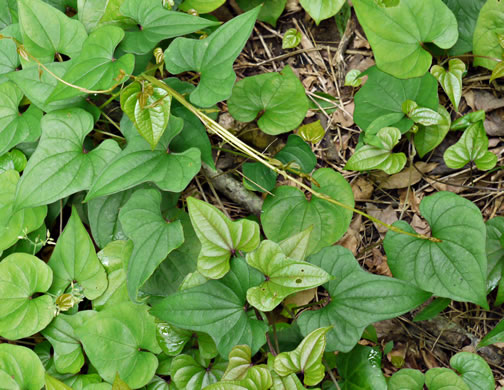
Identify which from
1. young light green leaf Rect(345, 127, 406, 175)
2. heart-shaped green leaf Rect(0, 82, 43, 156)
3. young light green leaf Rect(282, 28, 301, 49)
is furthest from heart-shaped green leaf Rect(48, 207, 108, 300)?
young light green leaf Rect(282, 28, 301, 49)

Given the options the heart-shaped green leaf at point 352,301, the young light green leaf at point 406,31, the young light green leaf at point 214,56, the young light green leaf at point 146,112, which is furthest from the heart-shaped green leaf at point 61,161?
the young light green leaf at point 406,31

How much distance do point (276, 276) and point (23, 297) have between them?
0.93m

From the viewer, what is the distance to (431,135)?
62.2 inches

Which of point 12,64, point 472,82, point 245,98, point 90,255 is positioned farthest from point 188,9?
point 472,82

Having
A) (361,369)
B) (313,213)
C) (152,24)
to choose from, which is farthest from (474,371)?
(152,24)

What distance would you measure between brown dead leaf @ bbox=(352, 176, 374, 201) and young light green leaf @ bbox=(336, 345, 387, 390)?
1.95 ft

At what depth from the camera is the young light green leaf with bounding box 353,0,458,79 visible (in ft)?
4.58

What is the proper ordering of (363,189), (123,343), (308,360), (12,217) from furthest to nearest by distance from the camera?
(363,189), (12,217), (123,343), (308,360)

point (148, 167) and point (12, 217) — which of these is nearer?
point (148, 167)

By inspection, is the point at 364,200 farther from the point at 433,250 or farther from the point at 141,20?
the point at 141,20

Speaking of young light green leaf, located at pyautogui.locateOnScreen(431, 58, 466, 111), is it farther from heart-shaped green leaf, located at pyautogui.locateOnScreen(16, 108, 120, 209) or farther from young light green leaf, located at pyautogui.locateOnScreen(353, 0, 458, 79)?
heart-shaped green leaf, located at pyautogui.locateOnScreen(16, 108, 120, 209)

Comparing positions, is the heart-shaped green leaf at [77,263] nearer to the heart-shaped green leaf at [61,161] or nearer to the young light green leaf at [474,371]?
the heart-shaped green leaf at [61,161]

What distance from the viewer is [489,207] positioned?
1.61 m

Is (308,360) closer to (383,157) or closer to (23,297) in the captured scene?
(383,157)
